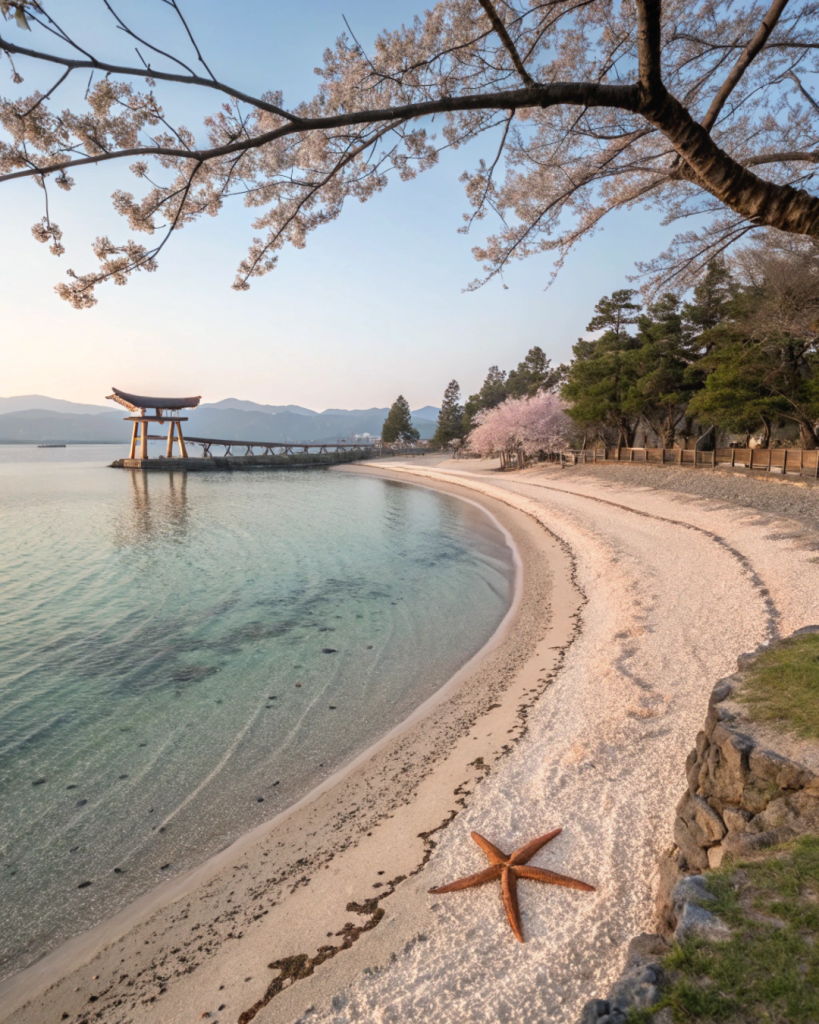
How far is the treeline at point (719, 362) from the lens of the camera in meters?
15.7

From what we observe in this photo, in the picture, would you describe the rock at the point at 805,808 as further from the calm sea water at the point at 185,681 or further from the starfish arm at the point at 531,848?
the calm sea water at the point at 185,681

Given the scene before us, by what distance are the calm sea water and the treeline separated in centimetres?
794

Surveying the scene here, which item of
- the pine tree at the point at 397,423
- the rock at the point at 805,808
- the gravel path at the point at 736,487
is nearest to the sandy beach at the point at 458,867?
the rock at the point at 805,808

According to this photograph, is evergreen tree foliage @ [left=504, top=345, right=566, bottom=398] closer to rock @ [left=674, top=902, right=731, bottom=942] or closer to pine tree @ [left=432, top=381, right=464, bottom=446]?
pine tree @ [left=432, top=381, right=464, bottom=446]

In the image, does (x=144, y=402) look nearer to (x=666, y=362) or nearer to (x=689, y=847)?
(x=666, y=362)

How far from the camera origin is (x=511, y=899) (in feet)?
12.0

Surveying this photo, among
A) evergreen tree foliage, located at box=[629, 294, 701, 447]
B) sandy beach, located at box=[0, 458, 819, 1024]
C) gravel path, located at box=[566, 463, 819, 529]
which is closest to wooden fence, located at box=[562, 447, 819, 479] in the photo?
gravel path, located at box=[566, 463, 819, 529]

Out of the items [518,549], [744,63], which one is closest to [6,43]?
[744,63]

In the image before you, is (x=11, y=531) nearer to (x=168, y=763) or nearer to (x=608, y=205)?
(x=168, y=763)

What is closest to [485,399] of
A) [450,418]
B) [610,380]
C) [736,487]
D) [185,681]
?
[450,418]

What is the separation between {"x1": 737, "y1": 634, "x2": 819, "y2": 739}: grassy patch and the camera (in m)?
3.92

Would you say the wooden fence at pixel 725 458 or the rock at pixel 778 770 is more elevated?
the wooden fence at pixel 725 458

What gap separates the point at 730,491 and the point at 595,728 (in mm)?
19360

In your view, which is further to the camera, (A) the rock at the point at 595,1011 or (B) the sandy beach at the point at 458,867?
(B) the sandy beach at the point at 458,867
